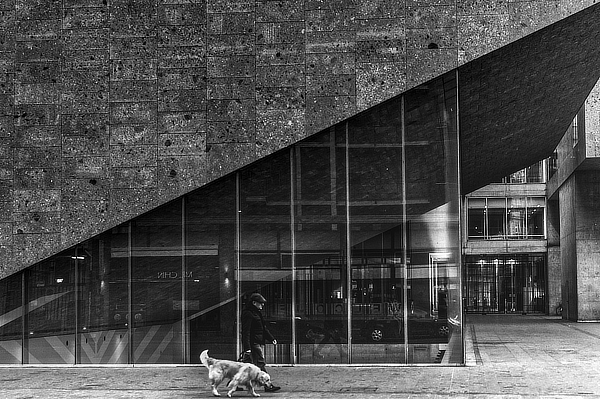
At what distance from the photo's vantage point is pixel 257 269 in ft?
67.9

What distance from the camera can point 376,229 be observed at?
20547 millimetres

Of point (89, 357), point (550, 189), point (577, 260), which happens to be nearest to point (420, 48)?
point (89, 357)

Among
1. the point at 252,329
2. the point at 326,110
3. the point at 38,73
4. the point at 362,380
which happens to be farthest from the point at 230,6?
the point at 362,380

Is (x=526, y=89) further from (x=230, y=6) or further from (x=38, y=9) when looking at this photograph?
(x=38, y=9)

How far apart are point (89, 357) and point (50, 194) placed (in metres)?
3.73

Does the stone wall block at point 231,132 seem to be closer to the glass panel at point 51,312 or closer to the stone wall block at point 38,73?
the stone wall block at point 38,73

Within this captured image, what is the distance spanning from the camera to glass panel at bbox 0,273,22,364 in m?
21.0

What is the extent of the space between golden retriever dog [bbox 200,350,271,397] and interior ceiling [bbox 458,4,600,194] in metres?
8.63

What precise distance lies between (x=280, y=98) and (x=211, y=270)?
4103mm

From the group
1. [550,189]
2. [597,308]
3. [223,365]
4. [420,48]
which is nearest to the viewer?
[223,365]

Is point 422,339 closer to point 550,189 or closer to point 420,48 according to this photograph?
point 420,48

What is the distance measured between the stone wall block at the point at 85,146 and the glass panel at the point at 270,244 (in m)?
3.15

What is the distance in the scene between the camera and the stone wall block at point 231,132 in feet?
66.8

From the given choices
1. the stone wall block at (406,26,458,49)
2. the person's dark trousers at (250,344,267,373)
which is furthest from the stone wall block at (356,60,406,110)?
the person's dark trousers at (250,344,267,373)
